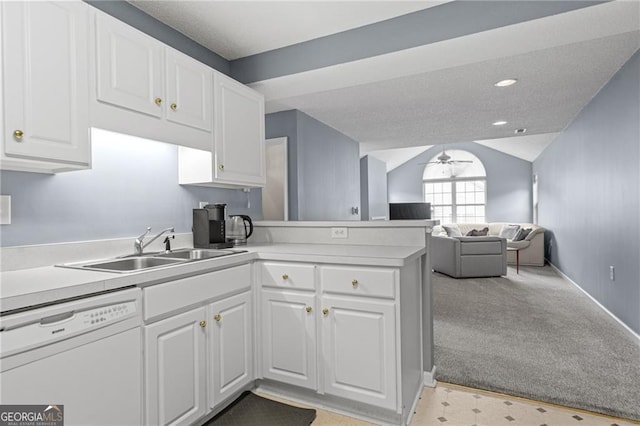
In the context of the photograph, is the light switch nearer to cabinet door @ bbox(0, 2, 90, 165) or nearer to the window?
cabinet door @ bbox(0, 2, 90, 165)

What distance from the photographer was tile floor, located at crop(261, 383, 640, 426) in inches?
74.5

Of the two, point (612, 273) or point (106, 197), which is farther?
point (612, 273)

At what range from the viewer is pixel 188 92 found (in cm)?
213

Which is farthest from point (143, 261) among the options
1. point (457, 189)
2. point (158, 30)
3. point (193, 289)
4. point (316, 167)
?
point (457, 189)

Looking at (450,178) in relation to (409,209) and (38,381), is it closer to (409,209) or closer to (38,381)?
(409,209)

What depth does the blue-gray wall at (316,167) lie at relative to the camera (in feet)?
12.3

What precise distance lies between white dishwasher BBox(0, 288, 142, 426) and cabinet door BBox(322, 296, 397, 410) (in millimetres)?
946

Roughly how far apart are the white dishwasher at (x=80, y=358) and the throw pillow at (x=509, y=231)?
744 centimetres

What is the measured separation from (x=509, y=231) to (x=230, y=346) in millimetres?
7225

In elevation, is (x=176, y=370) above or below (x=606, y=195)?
below

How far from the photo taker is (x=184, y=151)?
2.44 metres

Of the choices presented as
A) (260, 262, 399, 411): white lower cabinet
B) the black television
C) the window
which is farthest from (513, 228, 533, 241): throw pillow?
(260, 262, 399, 411): white lower cabinet

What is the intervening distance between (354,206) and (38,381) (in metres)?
4.50

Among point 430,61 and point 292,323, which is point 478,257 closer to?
point 430,61
